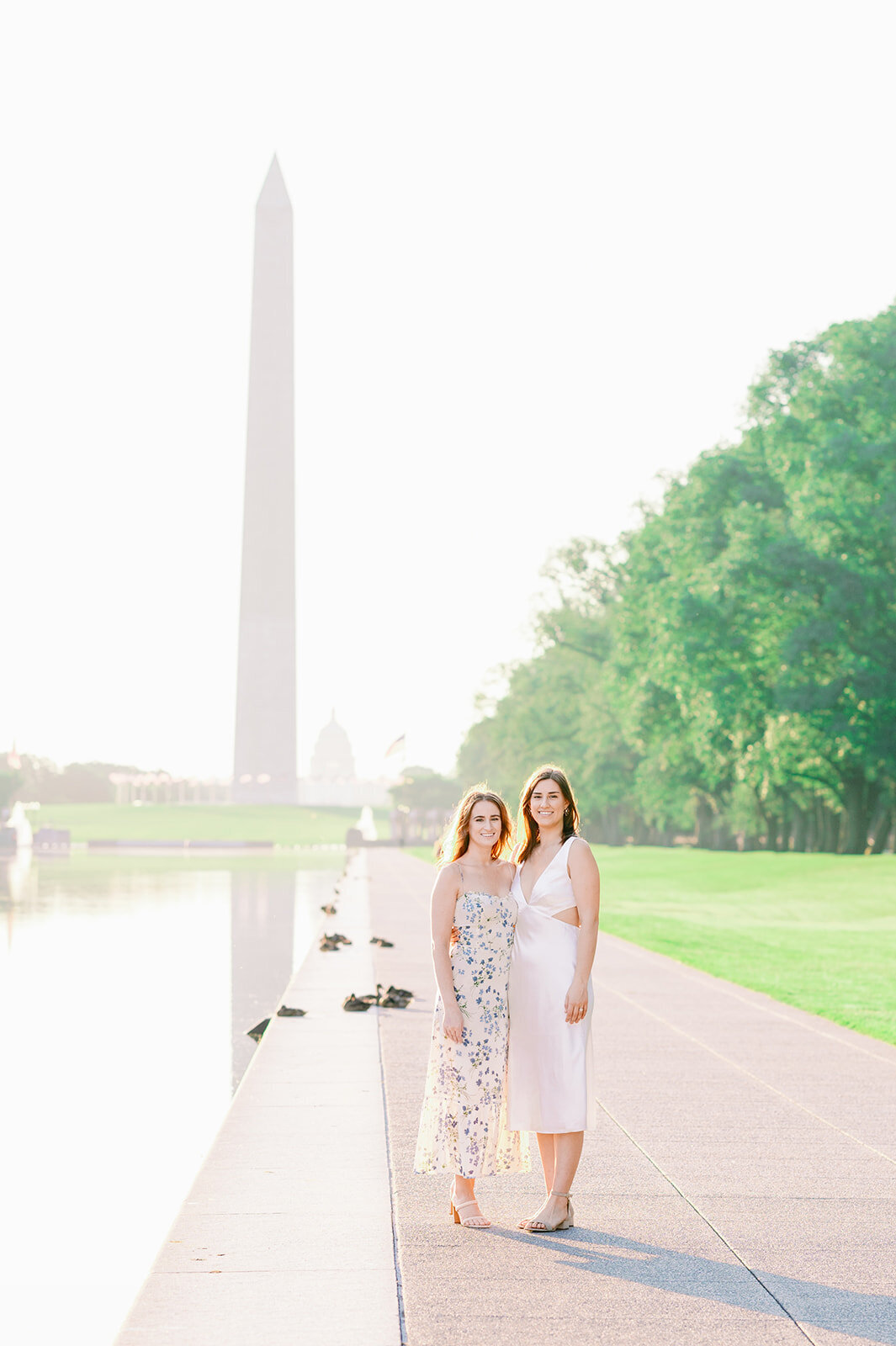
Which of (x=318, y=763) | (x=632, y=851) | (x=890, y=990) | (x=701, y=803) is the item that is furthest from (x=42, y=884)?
(x=318, y=763)

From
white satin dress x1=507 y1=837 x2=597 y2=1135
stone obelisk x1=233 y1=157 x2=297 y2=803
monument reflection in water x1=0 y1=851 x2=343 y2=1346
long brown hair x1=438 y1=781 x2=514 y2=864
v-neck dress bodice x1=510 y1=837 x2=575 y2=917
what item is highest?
stone obelisk x1=233 y1=157 x2=297 y2=803

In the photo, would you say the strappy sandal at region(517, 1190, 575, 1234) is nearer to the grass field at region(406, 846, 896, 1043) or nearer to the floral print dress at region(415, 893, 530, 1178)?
the floral print dress at region(415, 893, 530, 1178)

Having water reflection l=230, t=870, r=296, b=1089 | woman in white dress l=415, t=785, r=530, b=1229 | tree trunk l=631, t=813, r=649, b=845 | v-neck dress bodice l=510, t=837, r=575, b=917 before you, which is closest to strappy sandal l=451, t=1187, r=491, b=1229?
woman in white dress l=415, t=785, r=530, b=1229

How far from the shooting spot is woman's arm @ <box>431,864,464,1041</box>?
578cm

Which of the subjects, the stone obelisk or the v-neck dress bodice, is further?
the stone obelisk

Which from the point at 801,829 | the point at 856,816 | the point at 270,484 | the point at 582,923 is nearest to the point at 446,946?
the point at 582,923

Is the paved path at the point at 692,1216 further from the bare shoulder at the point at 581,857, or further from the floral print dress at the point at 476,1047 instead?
the bare shoulder at the point at 581,857

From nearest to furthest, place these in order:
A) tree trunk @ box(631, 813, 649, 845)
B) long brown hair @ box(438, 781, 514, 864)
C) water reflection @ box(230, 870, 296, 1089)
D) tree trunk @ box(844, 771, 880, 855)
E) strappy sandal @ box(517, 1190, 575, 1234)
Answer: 1. strappy sandal @ box(517, 1190, 575, 1234)
2. long brown hair @ box(438, 781, 514, 864)
3. water reflection @ box(230, 870, 296, 1089)
4. tree trunk @ box(844, 771, 880, 855)
5. tree trunk @ box(631, 813, 649, 845)

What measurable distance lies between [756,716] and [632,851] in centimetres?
1170

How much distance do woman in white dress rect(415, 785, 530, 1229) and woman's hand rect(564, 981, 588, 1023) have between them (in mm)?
262

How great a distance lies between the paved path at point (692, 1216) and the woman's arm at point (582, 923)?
84 centimetres

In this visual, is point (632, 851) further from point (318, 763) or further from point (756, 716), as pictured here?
point (318, 763)

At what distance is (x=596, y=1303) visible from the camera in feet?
15.8

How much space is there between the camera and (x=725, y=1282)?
5.07m
